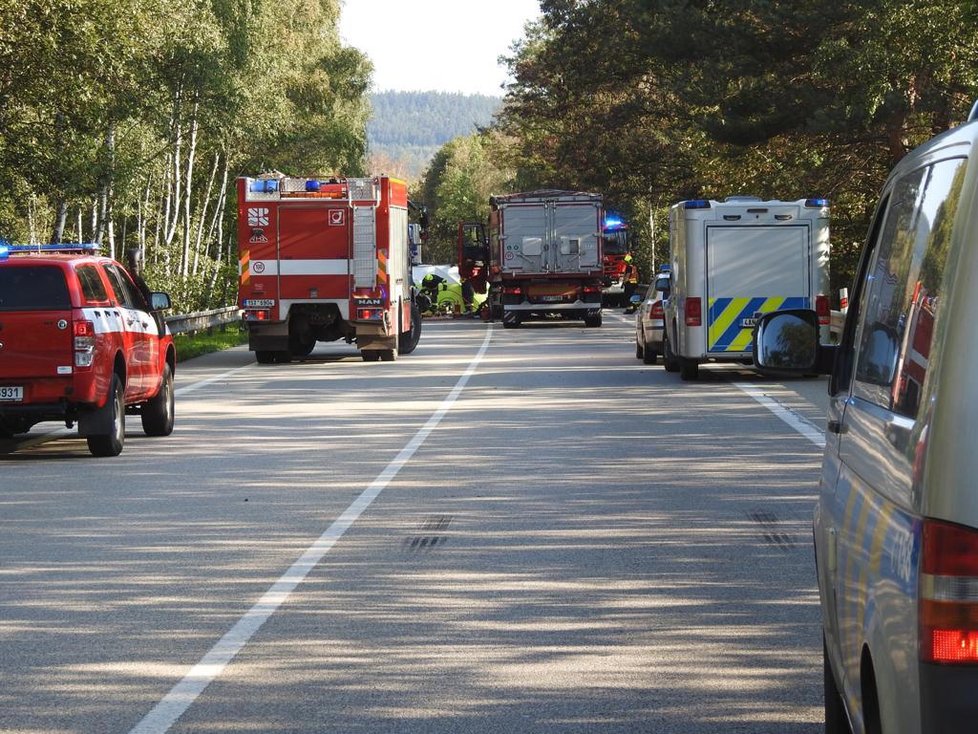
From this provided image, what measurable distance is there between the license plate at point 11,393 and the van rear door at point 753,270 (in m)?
11.5

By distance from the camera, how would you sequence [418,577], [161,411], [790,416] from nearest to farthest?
[418,577] → [161,411] → [790,416]

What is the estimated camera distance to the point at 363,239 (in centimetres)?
3083

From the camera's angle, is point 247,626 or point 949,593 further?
point 247,626

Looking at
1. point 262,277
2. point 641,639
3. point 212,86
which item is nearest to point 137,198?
point 212,86

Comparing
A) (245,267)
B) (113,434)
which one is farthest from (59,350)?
(245,267)

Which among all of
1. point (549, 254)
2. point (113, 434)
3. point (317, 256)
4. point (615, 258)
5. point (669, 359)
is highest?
point (317, 256)

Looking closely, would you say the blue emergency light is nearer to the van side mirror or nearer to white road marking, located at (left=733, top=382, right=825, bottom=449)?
white road marking, located at (left=733, top=382, right=825, bottom=449)

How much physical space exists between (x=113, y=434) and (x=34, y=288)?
1445 millimetres

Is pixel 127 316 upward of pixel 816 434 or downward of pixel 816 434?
upward

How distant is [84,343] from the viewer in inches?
615

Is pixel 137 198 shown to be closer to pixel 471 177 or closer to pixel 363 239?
pixel 363 239

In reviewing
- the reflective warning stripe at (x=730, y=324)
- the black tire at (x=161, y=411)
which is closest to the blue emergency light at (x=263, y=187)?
the reflective warning stripe at (x=730, y=324)

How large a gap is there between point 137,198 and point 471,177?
13308cm

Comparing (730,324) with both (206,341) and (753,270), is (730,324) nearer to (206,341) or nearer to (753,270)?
(753,270)
